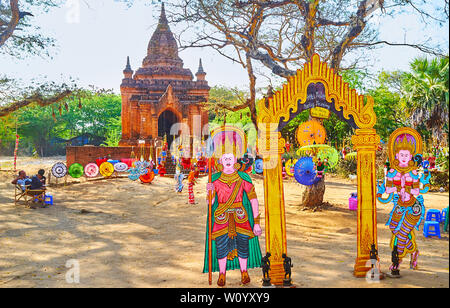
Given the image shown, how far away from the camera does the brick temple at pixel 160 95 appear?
27888 mm

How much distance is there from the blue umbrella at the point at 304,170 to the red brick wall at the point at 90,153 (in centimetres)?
1619

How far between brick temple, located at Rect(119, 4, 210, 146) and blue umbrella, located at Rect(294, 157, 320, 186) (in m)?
20.1

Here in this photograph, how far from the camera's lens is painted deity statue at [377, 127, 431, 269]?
6000mm

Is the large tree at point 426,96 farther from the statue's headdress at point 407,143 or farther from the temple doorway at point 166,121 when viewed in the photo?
the temple doorway at point 166,121

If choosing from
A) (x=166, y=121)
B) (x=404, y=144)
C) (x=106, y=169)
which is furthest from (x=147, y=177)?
(x=166, y=121)

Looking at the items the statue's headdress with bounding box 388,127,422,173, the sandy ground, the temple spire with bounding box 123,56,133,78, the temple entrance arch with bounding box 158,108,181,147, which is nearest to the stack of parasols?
the sandy ground

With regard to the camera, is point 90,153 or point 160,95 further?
point 160,95

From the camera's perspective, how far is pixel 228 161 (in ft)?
18.6

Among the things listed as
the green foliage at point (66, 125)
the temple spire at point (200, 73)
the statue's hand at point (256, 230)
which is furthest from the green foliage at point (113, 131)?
the statue's hand at point (256, 230)

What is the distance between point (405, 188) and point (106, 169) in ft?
49.7

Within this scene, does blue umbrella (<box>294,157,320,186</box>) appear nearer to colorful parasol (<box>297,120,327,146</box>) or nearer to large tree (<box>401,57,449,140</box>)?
colorful parasol (<box>297,120,327,146</box>)

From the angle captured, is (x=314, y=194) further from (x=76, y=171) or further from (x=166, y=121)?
(x=166, y=121)

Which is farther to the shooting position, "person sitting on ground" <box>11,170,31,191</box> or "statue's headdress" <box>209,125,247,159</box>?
"person sitting on ground" <box>11,170,31,191</box>

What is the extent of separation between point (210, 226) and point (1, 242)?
553 centimetres
